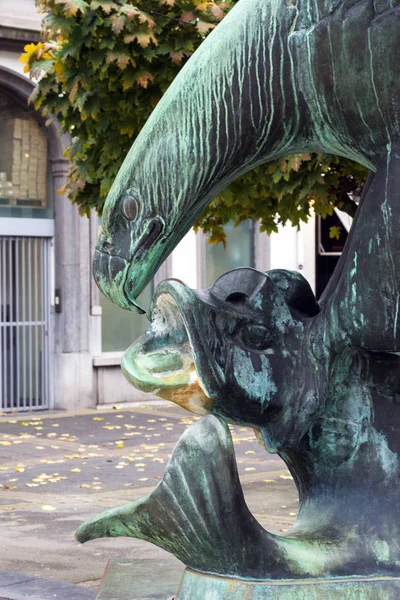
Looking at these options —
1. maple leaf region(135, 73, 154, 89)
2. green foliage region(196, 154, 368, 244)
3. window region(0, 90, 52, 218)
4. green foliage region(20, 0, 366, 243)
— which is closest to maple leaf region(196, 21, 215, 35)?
green foliage region(20, 0, 366, 243)

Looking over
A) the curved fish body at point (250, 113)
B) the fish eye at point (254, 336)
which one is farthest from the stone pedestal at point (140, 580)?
the curved fish body at point (250, 113)

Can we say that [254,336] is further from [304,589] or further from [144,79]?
[144,79]

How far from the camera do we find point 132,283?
3.79 m

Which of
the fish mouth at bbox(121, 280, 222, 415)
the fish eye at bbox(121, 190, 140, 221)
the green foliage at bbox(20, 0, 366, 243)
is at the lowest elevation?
the fish mouth at bbox(121, 280, 222, 415)

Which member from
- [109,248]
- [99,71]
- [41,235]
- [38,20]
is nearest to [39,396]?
[41,235]

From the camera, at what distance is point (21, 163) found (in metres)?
15.2

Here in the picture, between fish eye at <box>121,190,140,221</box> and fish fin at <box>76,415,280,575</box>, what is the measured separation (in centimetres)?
70

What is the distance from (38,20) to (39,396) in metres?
4.87

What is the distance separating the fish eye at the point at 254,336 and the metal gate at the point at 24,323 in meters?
11.5

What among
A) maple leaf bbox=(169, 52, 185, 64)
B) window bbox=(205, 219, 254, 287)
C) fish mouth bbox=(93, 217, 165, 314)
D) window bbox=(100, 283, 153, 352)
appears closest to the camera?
fish mouth bbox=(93, 217, 165, 314)

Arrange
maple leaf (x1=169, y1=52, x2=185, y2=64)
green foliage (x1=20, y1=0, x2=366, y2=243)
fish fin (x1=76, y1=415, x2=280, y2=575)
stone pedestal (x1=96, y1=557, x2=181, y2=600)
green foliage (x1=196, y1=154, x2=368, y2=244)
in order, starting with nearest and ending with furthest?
fish fin (x1=76, y1=415, x2=280, y2=575) < stone pedestal (x1=96, y1=557, x2=181, y2=600) < green foliage (x1=196, y1=154, x2=368, y2=244) < green foliage (x1=20, y1=0, x2=366, y2=243) < maple leaf (x1=169, y1=52, x2=185, y2=64)

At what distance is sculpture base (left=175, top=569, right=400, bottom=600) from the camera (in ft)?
11.8

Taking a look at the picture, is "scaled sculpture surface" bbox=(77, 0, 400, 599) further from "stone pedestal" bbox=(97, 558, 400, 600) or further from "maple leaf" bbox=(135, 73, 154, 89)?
"maple leaf" bbox=(135, 73, 154, 89)

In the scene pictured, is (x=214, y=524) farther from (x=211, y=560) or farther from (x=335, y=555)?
(x=335, y=555)
